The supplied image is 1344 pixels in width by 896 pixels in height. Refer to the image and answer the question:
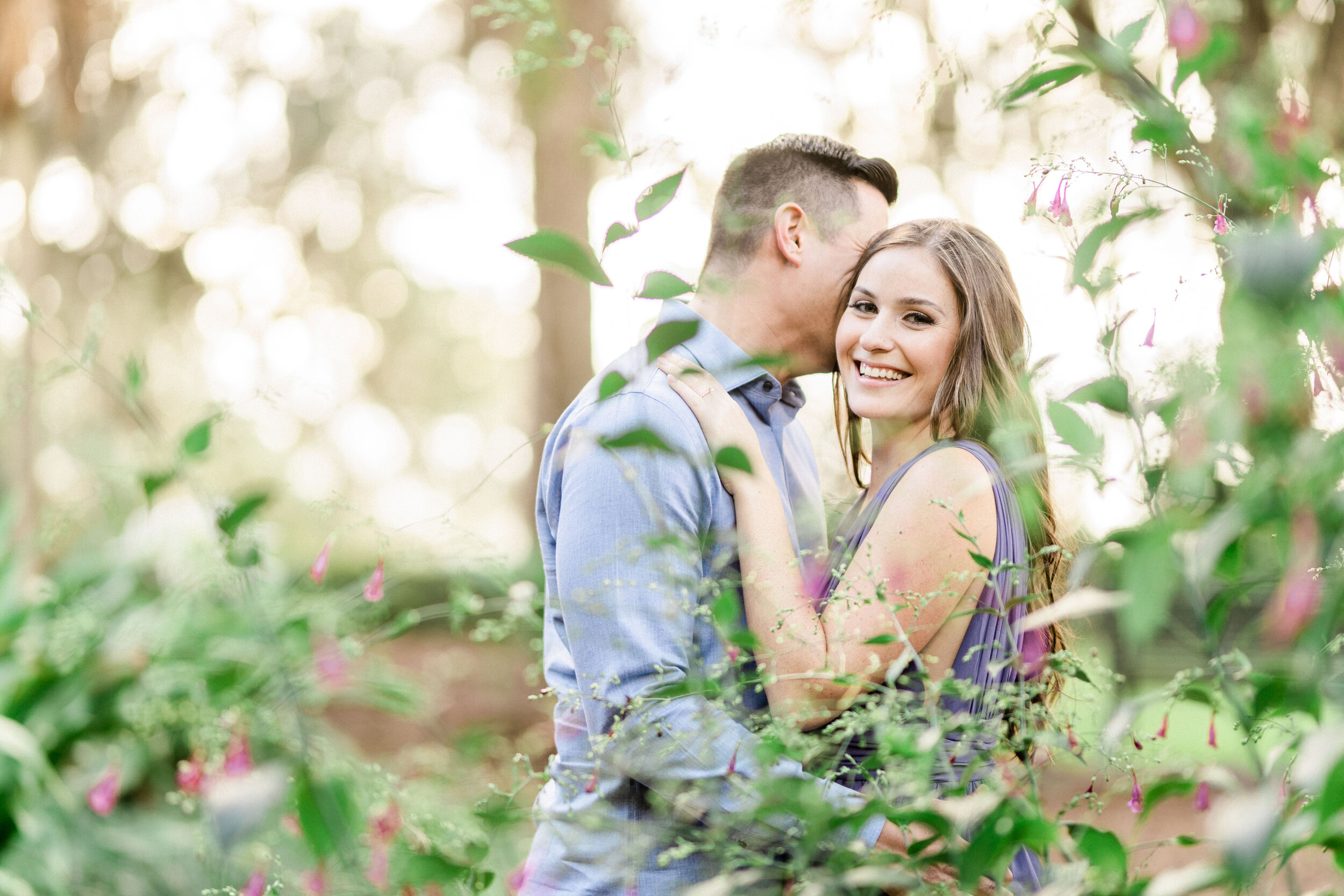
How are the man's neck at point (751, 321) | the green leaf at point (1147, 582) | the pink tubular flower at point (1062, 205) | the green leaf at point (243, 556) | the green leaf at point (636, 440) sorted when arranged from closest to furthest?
the green leaf at point (1147, 582)
the green leaf at point (636, 440)
the pink tubular flower at point (1062, 205)
the green leaf at point (243, 556)
the man's neck at point (751, 321)

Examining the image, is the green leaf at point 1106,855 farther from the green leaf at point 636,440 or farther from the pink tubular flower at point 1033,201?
the pink tubular flower at point 1033,201

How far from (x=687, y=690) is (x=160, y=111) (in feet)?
56.9

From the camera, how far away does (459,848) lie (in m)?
1.92

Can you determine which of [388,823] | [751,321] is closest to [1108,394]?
[751,321]

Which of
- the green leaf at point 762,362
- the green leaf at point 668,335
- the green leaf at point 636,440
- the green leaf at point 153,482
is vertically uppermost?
the green leaf at point 668,335

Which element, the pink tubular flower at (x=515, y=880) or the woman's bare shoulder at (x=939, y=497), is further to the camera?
the woman's bare shoulder at (x=939, y=497)

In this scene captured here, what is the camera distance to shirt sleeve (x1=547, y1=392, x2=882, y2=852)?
126cm

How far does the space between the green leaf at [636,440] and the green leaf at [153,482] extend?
762mm

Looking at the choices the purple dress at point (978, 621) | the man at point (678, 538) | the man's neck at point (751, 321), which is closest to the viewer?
the man at point (678, 538)

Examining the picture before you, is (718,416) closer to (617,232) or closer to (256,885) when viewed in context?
(617,232)

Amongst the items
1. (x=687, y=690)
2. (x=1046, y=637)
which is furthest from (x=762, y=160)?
(x=687, y=690)

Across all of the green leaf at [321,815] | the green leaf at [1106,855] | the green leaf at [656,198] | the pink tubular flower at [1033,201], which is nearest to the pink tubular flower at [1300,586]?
the green leaf at [1106,855]

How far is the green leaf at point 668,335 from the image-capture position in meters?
0.86

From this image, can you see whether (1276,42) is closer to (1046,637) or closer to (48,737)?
(1046,637)
